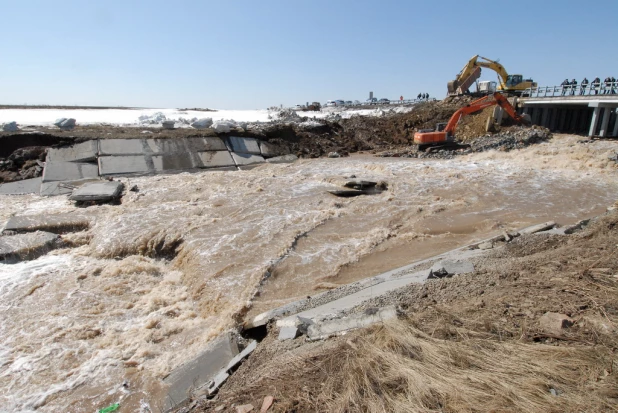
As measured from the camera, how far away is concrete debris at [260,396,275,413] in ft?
11.0

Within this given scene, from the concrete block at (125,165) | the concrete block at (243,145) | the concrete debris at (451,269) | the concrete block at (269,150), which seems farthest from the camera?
the concrete block at (269,150)

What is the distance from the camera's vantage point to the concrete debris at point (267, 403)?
3.35 m

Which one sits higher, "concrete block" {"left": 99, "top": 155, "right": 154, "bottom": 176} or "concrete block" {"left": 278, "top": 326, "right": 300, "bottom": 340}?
"concrete block" {"left": 99, "top": 155, "right": 154, "bottom": 176}

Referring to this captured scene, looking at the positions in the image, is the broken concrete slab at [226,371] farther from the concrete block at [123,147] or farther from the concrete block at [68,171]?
the concrete block at [123,147]

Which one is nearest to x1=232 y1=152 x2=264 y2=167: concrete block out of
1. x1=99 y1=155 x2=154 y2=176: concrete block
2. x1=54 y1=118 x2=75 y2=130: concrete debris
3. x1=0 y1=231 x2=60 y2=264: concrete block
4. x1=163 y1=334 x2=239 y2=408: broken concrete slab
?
x1=99 y1=155 x2=154 y2=176: concrete block

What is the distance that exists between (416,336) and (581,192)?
1451 centimetres

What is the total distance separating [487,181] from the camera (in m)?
16.3

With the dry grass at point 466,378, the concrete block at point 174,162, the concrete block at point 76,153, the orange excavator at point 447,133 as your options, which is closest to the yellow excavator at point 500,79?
the orange excavator at point 447,133

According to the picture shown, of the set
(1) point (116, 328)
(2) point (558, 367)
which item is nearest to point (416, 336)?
(2) point (558, 367)

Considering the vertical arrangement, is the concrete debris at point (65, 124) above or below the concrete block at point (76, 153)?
above

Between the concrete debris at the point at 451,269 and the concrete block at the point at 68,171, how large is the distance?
635 inches

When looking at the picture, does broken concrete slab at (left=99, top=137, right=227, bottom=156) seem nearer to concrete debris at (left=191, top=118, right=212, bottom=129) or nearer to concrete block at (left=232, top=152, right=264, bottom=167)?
concrete block at (left=232, top=152, right=264, bottom=167)

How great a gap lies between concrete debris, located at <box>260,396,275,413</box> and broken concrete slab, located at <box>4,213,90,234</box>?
10345mm

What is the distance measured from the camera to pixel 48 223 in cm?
1120
